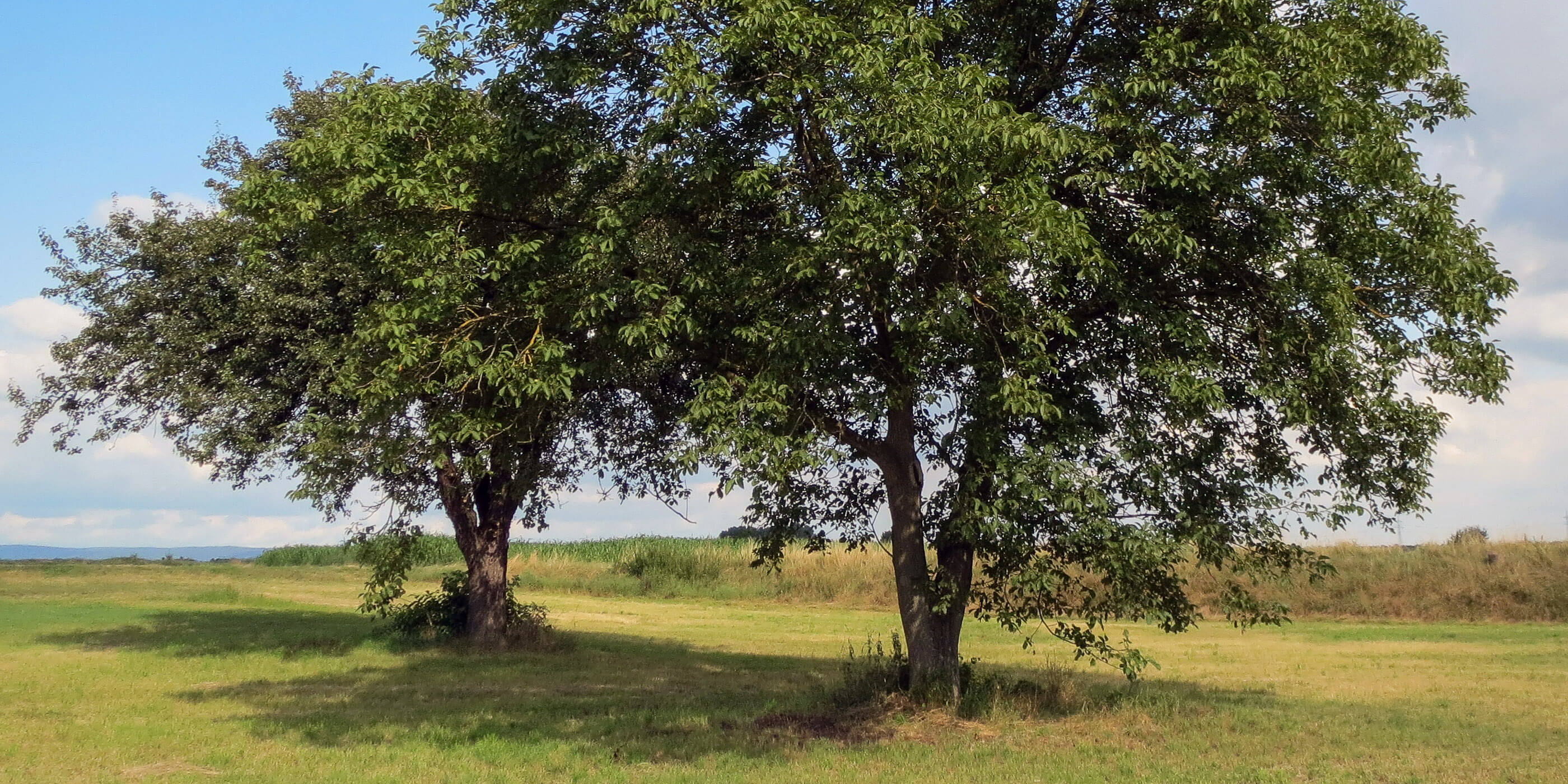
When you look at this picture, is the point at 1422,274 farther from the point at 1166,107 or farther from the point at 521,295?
the point at 521,295

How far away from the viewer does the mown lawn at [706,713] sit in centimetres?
1155

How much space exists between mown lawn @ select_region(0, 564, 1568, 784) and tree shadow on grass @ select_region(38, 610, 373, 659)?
0.16m

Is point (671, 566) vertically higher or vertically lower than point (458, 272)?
lower

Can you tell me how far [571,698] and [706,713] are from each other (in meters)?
2.77

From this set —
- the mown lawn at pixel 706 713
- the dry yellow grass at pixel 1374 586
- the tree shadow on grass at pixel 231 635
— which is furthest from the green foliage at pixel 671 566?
the mown lawn at pixel 706 713

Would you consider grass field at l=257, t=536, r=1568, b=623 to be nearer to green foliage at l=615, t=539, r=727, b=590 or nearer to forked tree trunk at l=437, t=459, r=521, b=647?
green foliage at l=615, t=539, r=727, b=590

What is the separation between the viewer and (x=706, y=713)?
15297 mm

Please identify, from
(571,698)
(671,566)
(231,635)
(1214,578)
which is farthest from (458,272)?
(671,566)

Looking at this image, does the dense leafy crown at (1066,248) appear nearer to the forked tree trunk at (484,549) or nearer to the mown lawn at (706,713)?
the mown lawn at (706,713)

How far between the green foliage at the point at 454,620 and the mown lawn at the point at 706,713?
96cm

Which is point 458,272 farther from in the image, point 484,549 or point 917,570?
point 484,549

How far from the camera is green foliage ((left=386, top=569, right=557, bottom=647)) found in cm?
2398

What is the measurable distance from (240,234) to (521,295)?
Result: 12.4 metres

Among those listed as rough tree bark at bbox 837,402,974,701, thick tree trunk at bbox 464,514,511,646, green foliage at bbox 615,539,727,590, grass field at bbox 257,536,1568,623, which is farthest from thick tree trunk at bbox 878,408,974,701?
green foliage at bbox 615,539,727,590
